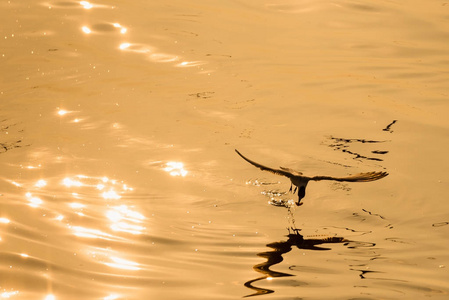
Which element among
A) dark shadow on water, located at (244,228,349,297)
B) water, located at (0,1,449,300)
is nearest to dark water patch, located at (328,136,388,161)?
water, located at (0,1,449,300)

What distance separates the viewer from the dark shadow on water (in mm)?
5258

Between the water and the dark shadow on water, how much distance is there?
0.02m

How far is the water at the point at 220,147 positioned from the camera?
5.33 metres

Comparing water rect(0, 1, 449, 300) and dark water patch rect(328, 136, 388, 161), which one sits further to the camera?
dark water patch rect(328, 136, 388, 161)

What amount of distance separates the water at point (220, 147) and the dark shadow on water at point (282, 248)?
24 millimetres

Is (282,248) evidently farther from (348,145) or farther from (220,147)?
(348,145)

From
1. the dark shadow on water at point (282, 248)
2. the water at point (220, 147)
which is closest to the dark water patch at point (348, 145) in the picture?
the water at point (220, 147)

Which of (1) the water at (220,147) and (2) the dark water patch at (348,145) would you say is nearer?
(1) the water at (220,147)

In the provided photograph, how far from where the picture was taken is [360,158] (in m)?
7.86

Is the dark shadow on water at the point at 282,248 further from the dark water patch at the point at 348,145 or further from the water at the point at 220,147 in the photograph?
the dark water patch at the point at 348,145

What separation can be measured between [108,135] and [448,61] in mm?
4826

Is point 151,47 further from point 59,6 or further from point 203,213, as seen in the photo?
point 203,213

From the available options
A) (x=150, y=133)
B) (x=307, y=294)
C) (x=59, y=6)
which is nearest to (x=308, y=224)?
(x=307, y=294)

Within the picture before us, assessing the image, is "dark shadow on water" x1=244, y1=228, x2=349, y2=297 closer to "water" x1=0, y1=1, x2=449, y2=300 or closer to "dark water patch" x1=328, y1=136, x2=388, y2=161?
"water" x1=0, y1=1, x2=449, y2=300
